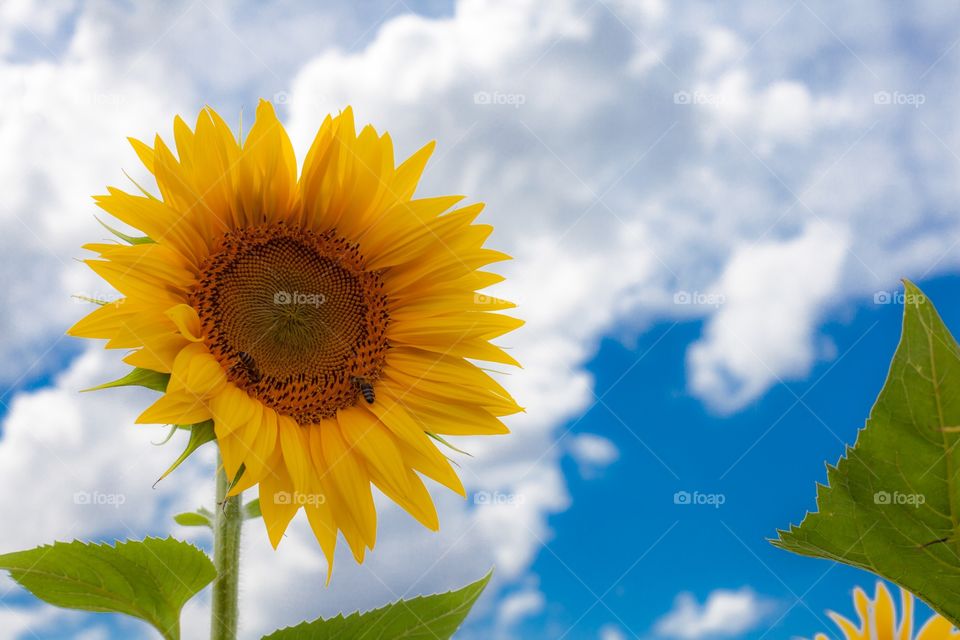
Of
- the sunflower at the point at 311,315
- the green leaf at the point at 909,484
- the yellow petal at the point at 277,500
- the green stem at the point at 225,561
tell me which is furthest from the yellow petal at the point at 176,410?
the green leaf at the point at 909,484

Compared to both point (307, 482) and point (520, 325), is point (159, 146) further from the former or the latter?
point (520, 325)

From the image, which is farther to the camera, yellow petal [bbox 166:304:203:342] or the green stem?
yellow petal [bbox 166:304:203:342]

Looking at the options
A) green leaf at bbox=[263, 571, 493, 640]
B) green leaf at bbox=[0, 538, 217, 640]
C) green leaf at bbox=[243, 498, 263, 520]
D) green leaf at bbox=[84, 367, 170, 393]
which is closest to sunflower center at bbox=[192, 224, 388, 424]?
green leaf at bbox=[84, 367, 170, 393]

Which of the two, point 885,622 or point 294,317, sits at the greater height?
point 294,317

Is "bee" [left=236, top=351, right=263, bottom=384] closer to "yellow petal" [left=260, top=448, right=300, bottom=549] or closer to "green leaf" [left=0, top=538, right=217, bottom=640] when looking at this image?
"yellow petal" [left=260, top=448, right=300, bottom=549]

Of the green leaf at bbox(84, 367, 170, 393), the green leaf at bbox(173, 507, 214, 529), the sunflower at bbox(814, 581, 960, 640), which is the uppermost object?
the green leaf at bbox(84, 367, 170, 393)

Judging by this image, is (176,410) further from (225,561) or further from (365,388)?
(365,388)

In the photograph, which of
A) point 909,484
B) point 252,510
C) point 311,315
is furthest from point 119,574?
point 909,484
